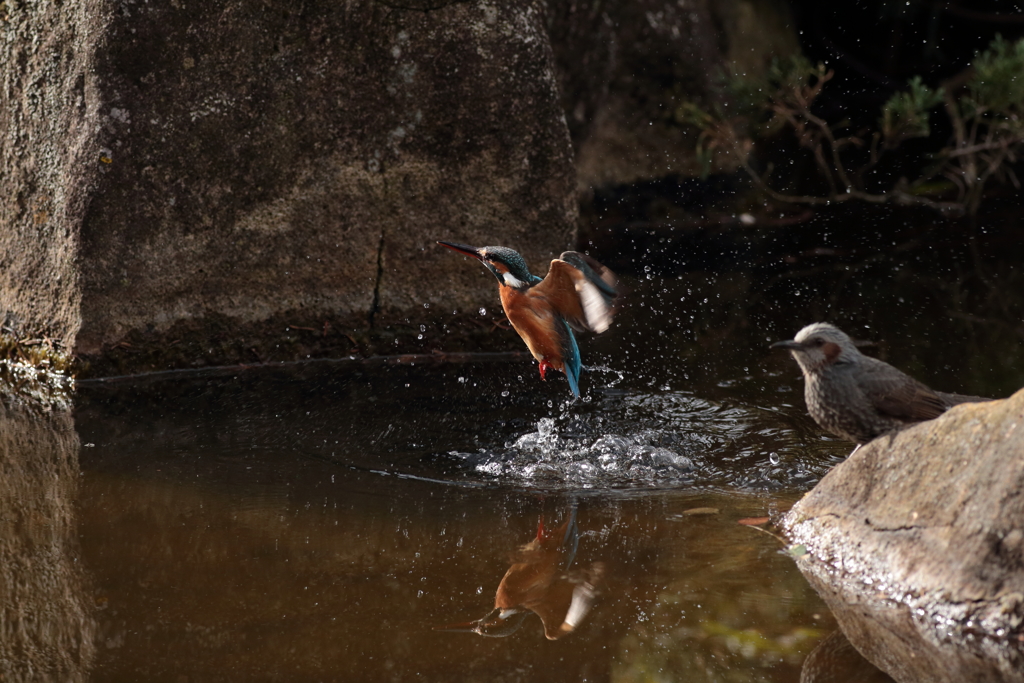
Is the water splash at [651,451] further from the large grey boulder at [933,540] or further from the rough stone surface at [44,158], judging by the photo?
the rough stone surface at [44,158]

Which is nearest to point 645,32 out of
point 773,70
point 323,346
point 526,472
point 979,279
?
point 773,70

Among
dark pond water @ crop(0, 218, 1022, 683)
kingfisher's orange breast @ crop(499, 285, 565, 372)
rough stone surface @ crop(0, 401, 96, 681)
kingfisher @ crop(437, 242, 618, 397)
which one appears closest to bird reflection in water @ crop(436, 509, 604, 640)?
dark pond water @ crop(0, 218, 1022, 683)

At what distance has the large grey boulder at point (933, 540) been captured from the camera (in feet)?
7.27

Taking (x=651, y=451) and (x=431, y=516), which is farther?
(x=651, y=451)

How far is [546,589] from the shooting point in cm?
256

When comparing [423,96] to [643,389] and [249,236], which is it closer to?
[249,236]

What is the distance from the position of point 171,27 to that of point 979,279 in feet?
14.5

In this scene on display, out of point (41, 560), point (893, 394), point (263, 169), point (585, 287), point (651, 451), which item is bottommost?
point (41, 560)

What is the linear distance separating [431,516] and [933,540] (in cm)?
133

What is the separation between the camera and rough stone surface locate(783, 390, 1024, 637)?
2248 mm

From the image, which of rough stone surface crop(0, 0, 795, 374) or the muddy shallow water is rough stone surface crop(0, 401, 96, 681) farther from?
rough stone surface crop(0, 0, 795, 374)

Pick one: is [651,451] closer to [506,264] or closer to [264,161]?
[506,264]

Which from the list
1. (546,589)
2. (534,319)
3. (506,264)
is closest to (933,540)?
(546,589)

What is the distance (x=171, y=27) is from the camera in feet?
14.3
